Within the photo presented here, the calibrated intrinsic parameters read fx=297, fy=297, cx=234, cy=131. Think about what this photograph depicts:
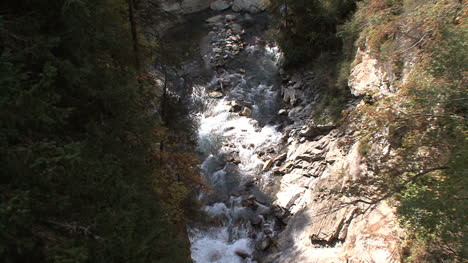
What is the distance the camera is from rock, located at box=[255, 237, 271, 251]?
9852mm

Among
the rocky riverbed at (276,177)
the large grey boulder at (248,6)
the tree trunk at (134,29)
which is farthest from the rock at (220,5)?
the tree trunk at (134,29)

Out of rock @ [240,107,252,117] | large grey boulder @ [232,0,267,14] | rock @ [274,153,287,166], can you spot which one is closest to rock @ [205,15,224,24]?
large grey boulder @ [232,0,267,14]

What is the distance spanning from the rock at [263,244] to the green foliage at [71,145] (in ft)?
16.9

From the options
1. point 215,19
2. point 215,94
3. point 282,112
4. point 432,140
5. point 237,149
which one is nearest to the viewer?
point 432,140

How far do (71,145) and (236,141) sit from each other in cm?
1099

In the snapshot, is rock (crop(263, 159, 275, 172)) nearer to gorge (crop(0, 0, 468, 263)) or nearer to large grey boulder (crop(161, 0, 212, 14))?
gorge (crop(0, 0, 468, 263))

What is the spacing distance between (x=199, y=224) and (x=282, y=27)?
12175 millimetres

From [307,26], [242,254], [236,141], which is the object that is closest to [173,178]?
[242,254]

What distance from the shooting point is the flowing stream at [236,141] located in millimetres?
10586

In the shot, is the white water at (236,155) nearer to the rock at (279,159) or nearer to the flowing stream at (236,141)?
the flowing stream at (236,141)

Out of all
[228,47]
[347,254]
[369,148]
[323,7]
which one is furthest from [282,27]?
[347,254]

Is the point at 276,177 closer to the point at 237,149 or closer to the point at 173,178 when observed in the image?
the point at 237,149

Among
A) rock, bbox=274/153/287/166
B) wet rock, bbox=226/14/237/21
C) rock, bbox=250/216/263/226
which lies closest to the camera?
rock, bbox=250/216/263/226

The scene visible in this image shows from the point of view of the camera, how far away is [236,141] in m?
14.2
